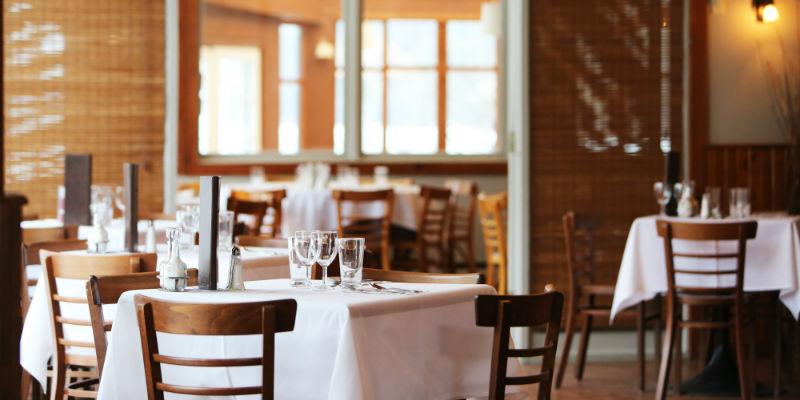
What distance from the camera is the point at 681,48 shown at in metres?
6.12

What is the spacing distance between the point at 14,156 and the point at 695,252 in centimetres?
580

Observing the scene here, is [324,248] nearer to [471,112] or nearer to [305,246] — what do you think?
[305,246]

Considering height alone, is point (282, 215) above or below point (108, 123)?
below

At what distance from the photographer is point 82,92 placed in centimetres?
847

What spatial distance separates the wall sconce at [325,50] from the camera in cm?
1045

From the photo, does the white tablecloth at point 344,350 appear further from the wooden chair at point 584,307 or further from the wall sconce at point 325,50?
the wall sconce at point 325,50

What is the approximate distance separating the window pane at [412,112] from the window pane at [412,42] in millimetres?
151

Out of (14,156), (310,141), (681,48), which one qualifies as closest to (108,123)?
(14,156)

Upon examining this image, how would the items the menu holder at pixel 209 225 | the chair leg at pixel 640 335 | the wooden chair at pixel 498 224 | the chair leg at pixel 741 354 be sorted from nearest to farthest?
the menu holder at pixel 209 225
the chair leg at pixel 741 354
the chair leg at pixel 640 335
the wooden chair at pixel 498 224

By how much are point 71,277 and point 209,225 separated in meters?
0.78

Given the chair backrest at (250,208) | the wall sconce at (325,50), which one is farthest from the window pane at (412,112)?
the chair backrest at (250,208)

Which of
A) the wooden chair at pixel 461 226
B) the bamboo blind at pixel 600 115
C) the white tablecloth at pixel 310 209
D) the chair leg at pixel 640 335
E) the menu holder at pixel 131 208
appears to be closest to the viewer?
the menu holder at pixel 131 208

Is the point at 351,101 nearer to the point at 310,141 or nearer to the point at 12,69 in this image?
the point at 310,141

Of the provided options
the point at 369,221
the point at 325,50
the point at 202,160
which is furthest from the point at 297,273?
the point at 325,50
